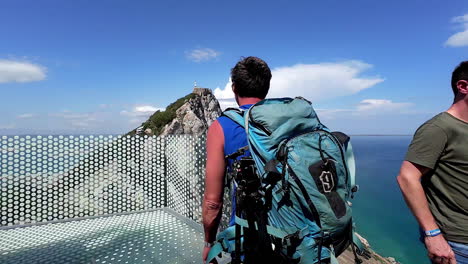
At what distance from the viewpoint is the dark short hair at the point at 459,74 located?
1771 mm

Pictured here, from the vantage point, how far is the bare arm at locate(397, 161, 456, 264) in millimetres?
1667

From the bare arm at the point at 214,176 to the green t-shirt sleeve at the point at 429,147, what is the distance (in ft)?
4.21

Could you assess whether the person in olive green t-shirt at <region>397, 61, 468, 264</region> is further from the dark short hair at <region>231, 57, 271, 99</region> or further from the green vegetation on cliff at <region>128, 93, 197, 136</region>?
the green vegetation on cliff at <region>128, 93, 197, 136</region>

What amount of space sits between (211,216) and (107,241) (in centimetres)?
296

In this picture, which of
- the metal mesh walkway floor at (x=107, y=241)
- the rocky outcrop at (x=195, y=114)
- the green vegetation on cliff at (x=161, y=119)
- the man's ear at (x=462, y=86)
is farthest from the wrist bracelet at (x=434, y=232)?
the green vegetation on cliff at (x=161, y=119)

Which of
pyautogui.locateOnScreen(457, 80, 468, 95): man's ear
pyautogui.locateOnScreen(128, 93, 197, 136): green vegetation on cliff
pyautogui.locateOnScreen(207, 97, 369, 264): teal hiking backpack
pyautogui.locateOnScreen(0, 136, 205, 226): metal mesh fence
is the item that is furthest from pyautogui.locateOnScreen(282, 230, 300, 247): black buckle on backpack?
pyautogui.locateOnScreen(128, 93, 197, 136): green vegetation on cliff

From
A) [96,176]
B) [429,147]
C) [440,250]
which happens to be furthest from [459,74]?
[96,176]

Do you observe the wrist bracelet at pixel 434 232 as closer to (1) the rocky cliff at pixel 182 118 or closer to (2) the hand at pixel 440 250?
(2) the hand at pixel 440 250

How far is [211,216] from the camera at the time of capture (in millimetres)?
1648

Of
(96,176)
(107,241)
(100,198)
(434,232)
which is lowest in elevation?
(107,241)

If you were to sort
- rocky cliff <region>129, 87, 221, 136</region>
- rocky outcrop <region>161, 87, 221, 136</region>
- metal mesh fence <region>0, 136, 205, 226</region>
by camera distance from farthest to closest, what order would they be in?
rocky outcrop <region>161, 87, 221, 136</region> < rocky cliff <region>129, 87, 221, 136</region> < metal mesh fence <region>0, 136, 205, 226</region>

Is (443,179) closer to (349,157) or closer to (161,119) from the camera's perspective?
(349,157)

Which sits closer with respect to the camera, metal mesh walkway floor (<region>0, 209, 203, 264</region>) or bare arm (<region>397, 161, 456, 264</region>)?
bare arm (<region>397, 161, 456, 264</region>)

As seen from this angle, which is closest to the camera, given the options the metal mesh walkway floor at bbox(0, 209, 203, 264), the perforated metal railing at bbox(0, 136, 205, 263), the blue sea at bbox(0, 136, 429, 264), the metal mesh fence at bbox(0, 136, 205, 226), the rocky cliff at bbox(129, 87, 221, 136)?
the metal mesh walkway floor at bbox(0, 209, 203, 264)
